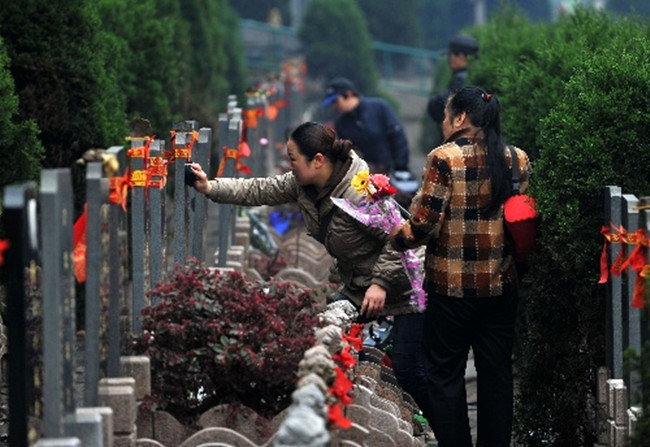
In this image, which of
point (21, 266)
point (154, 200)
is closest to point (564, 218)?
point (154, 200)

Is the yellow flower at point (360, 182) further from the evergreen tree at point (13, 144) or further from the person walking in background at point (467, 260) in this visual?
the evergreen tree at point (13, 144)

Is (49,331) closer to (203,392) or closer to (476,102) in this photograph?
(203,392)

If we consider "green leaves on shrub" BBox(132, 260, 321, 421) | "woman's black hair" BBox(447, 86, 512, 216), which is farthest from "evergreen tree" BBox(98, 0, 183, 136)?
"green leaves on shrub" BBox(132, 260, 321, 421)

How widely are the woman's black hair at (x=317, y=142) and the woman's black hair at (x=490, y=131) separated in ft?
2.02

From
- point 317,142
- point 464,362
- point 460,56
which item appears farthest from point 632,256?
point 460,56

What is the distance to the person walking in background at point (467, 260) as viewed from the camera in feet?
25.4

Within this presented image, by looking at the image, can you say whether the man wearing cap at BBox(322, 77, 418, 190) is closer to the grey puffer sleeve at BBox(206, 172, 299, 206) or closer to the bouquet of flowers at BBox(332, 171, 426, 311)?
the grey puffer sleeve at BBox(206, 172, 299, 206)

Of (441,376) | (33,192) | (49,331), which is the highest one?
(33,192)

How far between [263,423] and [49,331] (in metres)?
1.41

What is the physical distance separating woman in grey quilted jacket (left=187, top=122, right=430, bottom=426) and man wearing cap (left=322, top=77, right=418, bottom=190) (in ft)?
19.5

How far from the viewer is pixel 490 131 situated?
7.84m

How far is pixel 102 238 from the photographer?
6367mm

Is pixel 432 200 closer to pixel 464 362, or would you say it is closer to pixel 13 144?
pixel 464 362

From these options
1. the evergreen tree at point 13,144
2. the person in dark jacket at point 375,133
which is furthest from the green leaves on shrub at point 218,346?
the person in dark jacket at point 375,133
